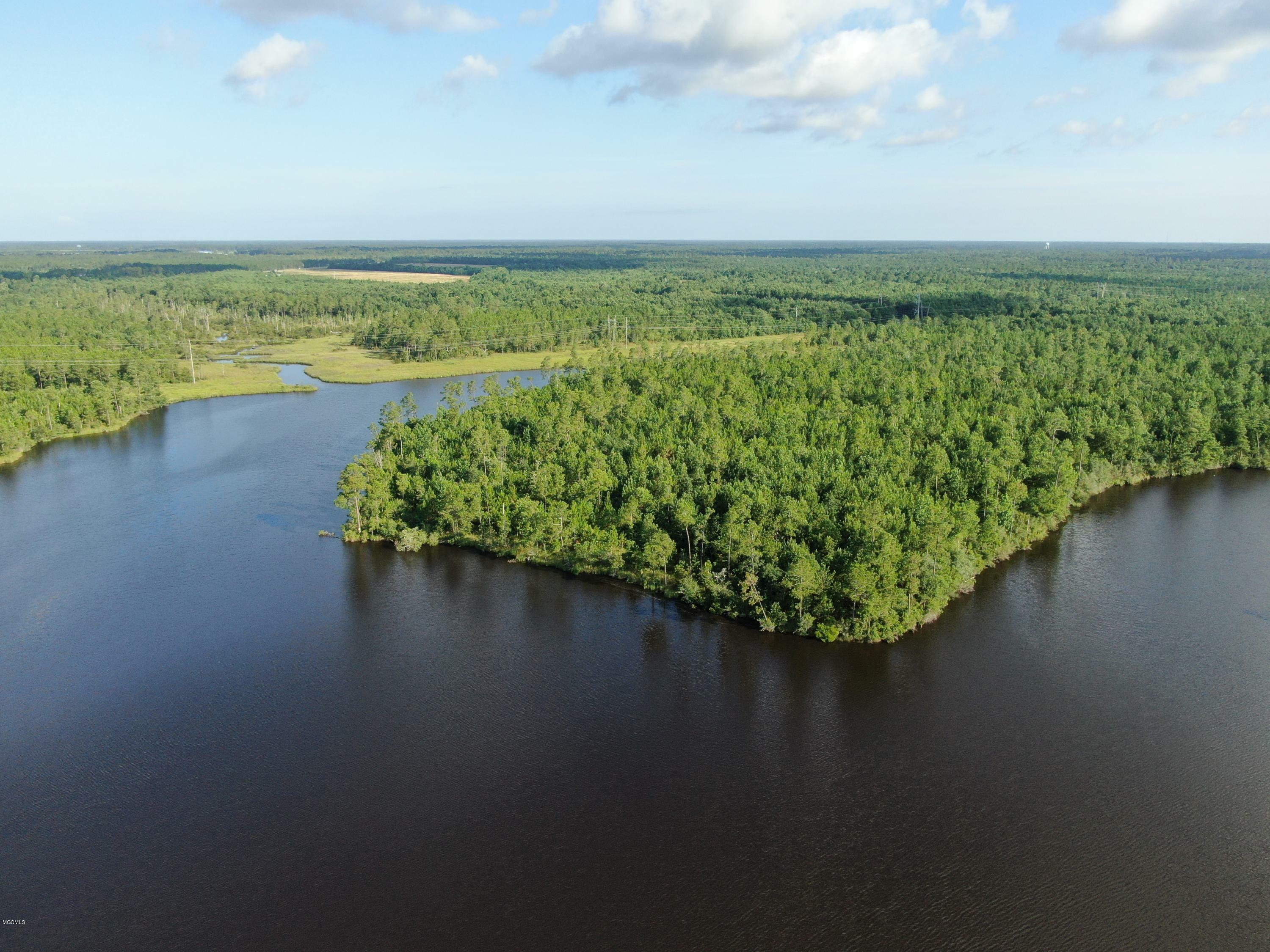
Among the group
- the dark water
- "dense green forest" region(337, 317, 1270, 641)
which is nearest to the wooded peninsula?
"dense green forest" region(337, 317, 1270, 641)

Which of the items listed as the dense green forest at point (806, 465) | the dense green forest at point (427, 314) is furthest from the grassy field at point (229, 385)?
the dense green forest at point (806, 465)

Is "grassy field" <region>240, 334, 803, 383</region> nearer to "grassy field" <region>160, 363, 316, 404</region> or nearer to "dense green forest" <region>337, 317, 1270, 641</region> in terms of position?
"grassy field" <region>160, 363, 316, 404</region>

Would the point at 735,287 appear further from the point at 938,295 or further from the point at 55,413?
the point at 55,413

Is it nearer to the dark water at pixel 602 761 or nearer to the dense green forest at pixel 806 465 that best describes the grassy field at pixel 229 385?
the dense green forest at pixel 806 465

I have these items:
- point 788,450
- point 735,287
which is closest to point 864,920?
point 788,450

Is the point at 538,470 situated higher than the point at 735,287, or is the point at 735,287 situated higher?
the point at 735,287

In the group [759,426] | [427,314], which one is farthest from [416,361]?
[759,426]
